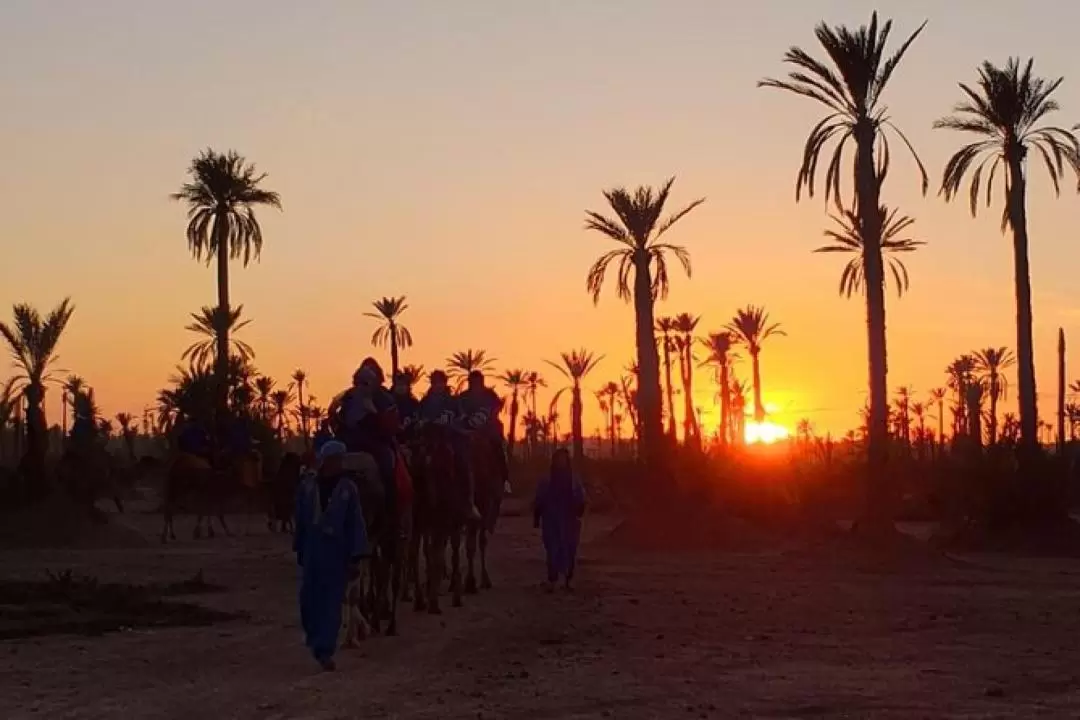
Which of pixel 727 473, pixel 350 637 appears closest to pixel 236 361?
pixel 727 473

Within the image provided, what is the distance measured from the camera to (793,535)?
3212 centimetres

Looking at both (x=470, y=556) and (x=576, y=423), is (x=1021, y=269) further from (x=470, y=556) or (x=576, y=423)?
(x=576, y=423)

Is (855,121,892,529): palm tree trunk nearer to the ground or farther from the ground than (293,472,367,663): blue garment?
farther from the ground

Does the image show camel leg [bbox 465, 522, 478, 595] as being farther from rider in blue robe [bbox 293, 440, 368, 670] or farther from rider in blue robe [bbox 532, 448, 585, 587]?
rider in blue robe [bbox 293, 440, 368, 670]

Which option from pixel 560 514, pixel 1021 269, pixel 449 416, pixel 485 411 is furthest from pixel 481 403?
pixel 1021 269

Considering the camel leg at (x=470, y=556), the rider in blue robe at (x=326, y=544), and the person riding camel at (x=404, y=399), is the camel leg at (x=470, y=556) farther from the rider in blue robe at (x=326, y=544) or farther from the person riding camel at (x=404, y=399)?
the rider in blue robe at (x=326, y=544)

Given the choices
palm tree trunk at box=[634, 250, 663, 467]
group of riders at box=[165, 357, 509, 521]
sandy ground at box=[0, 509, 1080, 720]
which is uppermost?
palm tree trunk at box=[634, 250, 663, 467]

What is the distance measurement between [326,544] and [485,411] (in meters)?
5.73

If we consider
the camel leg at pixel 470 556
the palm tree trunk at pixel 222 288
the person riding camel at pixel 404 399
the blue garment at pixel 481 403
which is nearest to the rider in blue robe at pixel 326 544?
the person riding camel at pixel 404 399

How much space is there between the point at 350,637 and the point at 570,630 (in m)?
2.23

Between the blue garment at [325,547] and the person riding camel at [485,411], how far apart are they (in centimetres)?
467

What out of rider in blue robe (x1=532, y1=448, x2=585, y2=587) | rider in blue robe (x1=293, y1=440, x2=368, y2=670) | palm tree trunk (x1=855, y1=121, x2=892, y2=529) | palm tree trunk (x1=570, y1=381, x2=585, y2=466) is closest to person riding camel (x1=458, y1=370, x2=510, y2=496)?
rider in blue robe (x1=532, y1=448, x2=585, y2=587)

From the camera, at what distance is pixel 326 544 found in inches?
484

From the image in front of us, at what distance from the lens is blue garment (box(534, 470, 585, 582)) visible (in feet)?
64.4
